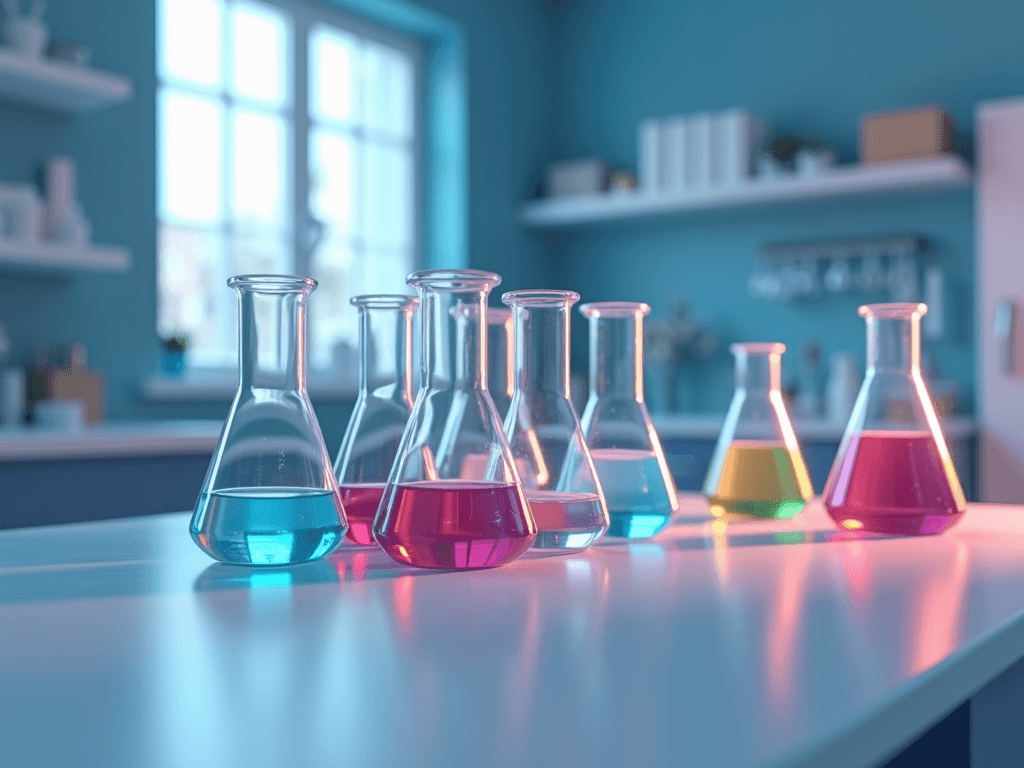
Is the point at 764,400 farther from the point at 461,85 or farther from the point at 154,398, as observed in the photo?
the point at 461,85

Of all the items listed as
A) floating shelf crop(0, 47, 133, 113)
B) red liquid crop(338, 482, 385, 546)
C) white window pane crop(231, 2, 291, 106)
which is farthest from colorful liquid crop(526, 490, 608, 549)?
white window pane crop(231, 2, 291, 106)

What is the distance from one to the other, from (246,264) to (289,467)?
3.18 m

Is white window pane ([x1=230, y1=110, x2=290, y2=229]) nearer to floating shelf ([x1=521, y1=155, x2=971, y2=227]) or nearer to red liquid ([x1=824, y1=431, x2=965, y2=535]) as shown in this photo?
floating shelf ([x1=521, y1=155, x2=971, y2=227])

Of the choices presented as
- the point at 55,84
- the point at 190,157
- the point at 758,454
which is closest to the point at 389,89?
the point at 190,157

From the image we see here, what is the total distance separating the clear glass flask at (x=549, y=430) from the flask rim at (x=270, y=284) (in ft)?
0.57

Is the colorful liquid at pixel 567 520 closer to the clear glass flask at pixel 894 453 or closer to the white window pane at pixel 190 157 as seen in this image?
the clear glass flask at pixel 894 453

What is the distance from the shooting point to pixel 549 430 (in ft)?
2.73

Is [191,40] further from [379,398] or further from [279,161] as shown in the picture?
[379,398]

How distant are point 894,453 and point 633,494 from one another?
0.25 metres

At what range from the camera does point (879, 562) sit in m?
0.77

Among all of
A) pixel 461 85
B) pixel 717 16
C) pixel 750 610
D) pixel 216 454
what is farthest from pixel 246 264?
pixel 750 610

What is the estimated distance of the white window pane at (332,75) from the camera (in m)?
4.06

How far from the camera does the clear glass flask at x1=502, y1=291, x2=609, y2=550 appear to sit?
800mm

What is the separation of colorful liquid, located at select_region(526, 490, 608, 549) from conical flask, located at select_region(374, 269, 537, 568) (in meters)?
0.06
